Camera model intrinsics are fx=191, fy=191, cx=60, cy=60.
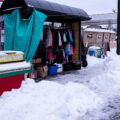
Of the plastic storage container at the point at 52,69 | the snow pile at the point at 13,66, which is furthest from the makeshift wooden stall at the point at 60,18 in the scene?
the snow pile at the point at 13,66

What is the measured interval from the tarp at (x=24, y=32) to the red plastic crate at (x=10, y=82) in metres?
1.43

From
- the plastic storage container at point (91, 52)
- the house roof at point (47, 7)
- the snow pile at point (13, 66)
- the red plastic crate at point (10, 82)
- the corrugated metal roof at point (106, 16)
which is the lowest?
the plastic storage container at point (91, 52)

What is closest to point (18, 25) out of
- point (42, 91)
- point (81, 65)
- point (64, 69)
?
point (42, 91)

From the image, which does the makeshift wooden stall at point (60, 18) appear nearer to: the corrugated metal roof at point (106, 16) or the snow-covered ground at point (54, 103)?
the snow-covered ground at point (54, 103)

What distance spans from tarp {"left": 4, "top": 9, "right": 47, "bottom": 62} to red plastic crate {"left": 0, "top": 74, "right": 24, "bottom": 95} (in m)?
1.43

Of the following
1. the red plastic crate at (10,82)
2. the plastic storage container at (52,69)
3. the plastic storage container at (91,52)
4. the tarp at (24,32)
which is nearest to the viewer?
the red plastic crate at (10,82)

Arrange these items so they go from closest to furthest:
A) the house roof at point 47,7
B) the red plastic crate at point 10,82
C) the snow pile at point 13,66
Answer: the snow pile at point 13,66 → the red plastic crate at point 10,82 → the house roof at point 47,7

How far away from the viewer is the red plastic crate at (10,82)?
5.30 metres

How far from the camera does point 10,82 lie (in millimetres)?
5461

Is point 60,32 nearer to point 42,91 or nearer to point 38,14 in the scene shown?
point 38,14

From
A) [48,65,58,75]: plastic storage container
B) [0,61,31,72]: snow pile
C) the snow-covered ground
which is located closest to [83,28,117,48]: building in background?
[48,65,58,75]: plastic storage container

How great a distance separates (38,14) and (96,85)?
349cm

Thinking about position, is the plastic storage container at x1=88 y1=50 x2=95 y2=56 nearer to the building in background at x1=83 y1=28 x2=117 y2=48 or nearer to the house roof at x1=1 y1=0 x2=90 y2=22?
the house roof at x1=1 y1=0 x2=90 y2=22

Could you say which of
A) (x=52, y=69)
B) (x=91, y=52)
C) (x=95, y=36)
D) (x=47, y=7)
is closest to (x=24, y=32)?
(x=47, y=7)
